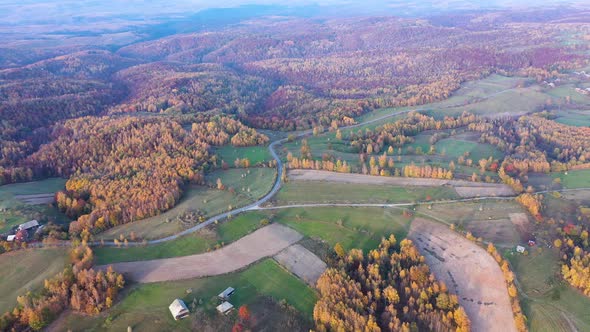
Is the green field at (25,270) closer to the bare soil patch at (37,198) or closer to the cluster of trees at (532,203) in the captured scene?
the bare soil patch at (37,198)

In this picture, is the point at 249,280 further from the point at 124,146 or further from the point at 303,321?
the point at 124,146

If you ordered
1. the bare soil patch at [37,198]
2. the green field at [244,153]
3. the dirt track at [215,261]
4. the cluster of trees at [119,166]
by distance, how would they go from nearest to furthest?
the dirt track at [215,261] < the cluster of trees at [119,166] < the bare soil patch at [37,198] < the green field at [244,153]

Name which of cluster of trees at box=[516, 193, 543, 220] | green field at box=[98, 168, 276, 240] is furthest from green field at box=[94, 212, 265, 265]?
cluster of trees at box=[516, 193, 543, 220]

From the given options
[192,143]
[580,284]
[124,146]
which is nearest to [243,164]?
[192,143]

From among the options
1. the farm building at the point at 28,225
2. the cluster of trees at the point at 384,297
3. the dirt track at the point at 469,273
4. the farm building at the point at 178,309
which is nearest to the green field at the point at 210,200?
the farm building at the point at 28,225

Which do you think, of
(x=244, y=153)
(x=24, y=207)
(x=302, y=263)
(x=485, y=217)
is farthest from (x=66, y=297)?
(x=485, y=217)

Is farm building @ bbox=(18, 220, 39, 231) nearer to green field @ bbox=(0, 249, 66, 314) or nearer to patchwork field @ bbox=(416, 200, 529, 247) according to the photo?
green field @ bbox=(0, 249, 66, 314)

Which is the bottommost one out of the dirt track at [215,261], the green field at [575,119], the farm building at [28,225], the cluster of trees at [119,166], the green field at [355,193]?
the green field at [575,119]

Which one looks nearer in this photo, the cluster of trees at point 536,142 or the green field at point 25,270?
the green field at point 25,270
